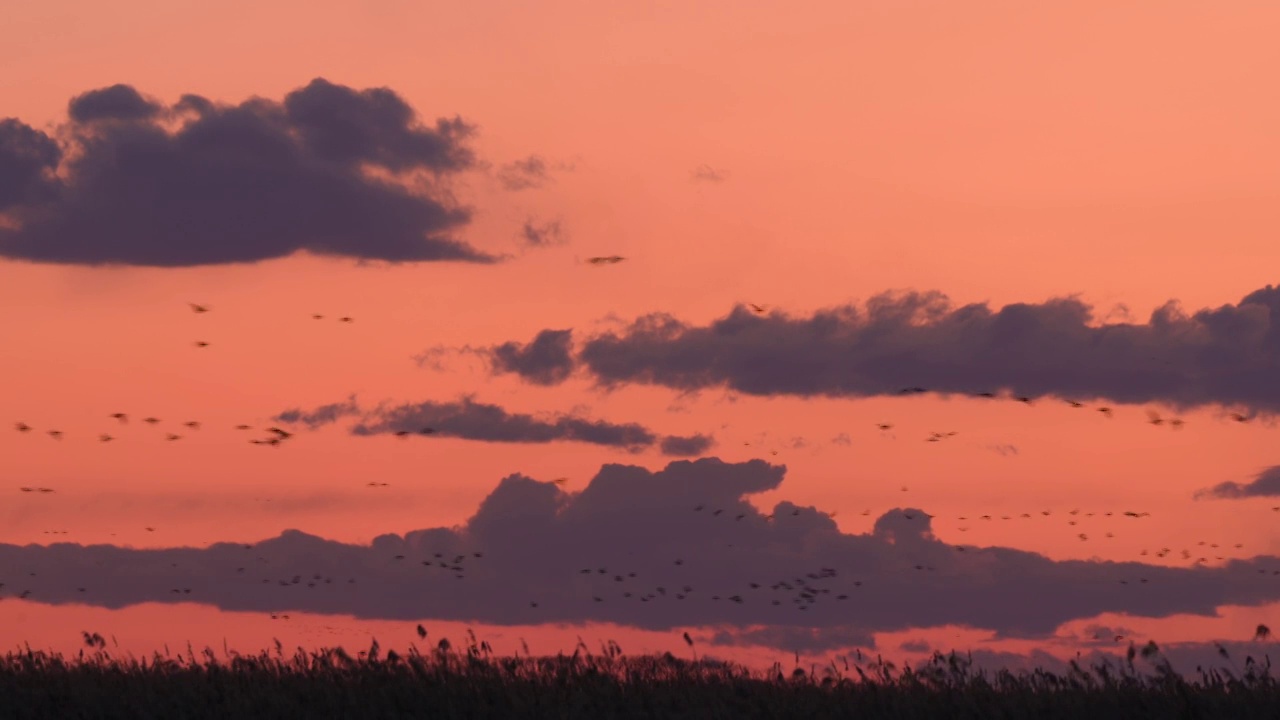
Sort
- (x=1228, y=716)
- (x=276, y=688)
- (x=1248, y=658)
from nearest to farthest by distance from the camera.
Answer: (x=1228, y=716)
(x=1248, y=658)
(x=276, y=688)

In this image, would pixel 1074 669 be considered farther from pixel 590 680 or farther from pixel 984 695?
pixel 590 680

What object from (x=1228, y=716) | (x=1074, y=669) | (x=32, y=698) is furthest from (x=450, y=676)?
(x=1228, y=716)

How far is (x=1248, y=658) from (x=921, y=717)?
459cm

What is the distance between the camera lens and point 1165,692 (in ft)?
69.4

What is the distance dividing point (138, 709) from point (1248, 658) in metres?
15.1

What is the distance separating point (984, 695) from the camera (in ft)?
70.5

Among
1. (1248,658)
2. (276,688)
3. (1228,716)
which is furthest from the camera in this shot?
(276,688)

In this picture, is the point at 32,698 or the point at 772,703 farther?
the point at 32,698

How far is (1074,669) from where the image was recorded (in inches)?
873

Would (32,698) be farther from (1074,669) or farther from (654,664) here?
(1074,669)

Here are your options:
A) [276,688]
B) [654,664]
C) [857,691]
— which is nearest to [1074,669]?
[857,691]

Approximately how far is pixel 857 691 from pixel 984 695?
1.89 m

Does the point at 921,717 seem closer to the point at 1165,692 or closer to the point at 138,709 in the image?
the point at 1165,692

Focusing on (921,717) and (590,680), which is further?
(590,680)
